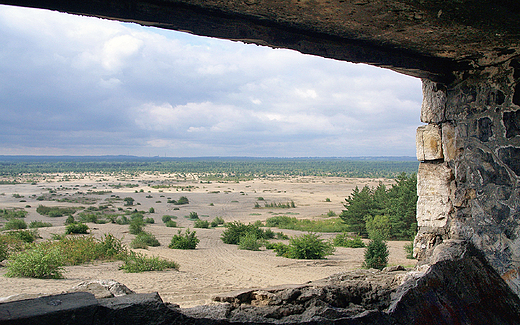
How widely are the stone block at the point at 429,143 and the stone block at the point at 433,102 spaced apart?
0.10 metres

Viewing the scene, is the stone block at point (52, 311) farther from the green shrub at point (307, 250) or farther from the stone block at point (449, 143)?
the green shrub at point (307, 250)

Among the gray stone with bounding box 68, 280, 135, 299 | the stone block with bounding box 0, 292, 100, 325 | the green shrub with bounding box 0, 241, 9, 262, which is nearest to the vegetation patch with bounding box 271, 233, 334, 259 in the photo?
the green shrub with bounding box 0, 241, 9, 262

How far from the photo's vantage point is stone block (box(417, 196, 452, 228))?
4035 mm

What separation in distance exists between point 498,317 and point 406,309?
3.21 ft

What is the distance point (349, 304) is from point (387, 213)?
57.6 feet

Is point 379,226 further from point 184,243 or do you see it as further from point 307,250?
point 184,243

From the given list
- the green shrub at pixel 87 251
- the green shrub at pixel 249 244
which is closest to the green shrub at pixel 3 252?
the green shrub at pixel 87 251

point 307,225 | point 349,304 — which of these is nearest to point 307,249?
point 307,225

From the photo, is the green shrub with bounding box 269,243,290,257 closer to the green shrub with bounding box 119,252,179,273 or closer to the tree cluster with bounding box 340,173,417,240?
the green shrub with bounding box 119,252,179,273

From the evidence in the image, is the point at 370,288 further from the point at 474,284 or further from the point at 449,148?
the point at 449,148

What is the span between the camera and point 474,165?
3746 mm

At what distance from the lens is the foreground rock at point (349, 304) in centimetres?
221

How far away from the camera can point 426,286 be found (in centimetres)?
316

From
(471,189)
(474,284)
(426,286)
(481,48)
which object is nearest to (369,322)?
(426,286)
